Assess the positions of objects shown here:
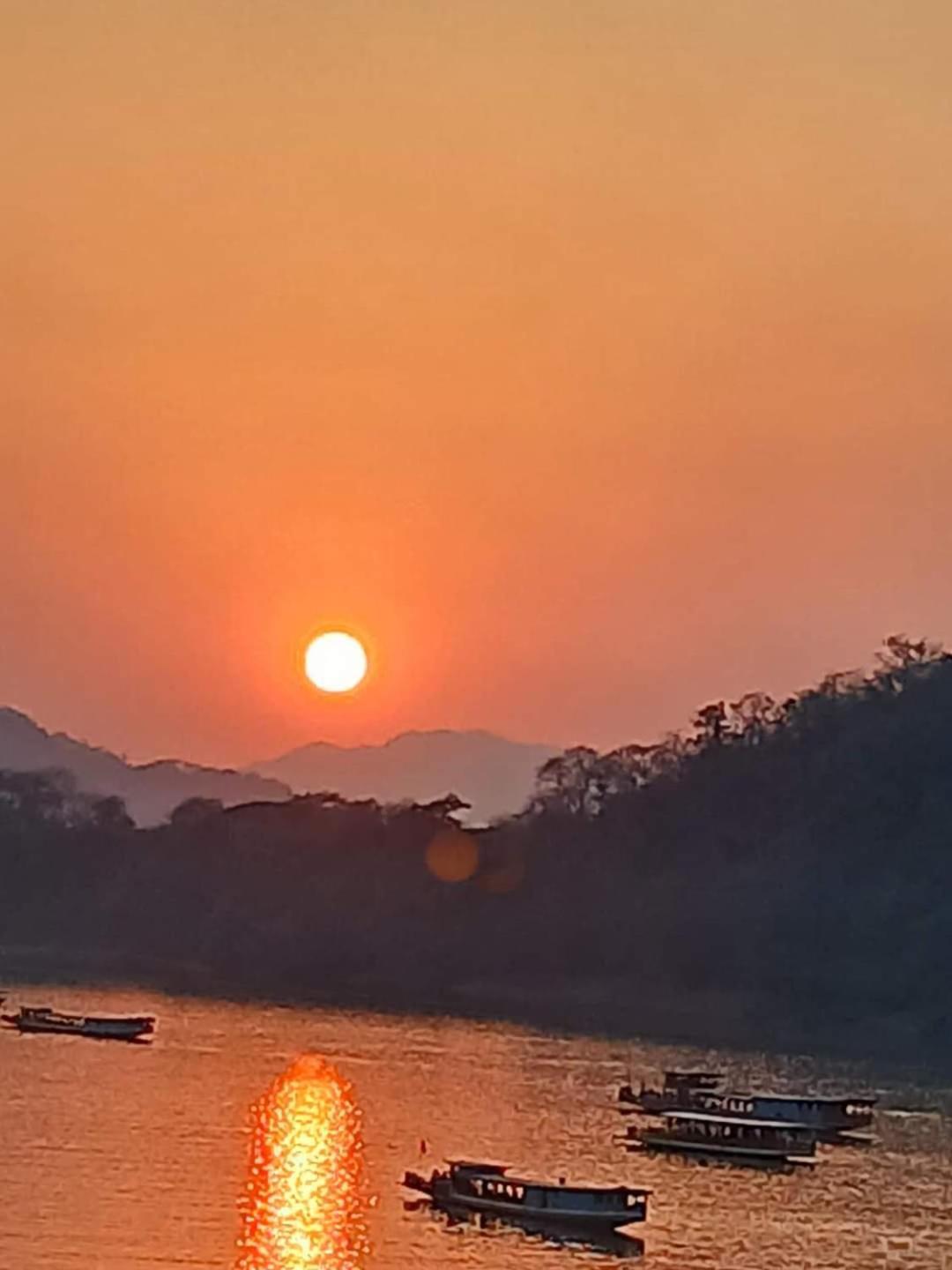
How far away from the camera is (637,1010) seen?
88.7 metres

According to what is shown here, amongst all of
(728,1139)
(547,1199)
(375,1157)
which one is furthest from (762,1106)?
(547,1199)

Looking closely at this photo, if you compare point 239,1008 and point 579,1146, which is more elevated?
point 239,1008

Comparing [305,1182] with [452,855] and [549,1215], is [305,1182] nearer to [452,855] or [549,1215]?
[549,1215]

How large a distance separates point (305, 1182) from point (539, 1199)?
5.54m

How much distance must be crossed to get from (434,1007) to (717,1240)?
1964 inches

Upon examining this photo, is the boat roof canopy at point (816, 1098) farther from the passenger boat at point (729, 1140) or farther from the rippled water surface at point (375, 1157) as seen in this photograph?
the passenger boat at point (729, 1140)

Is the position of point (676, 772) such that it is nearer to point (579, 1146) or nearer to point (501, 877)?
point (501, 877)

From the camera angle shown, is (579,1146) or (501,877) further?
(501,877)

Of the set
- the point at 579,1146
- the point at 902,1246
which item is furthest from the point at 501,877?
the point at 902,1246

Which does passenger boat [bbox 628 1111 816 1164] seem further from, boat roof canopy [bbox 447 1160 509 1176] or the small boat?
the small boat

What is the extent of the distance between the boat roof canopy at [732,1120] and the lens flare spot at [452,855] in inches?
2022

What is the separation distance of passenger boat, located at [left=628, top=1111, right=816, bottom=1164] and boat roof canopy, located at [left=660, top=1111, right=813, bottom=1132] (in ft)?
0.06

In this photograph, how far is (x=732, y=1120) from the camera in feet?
170

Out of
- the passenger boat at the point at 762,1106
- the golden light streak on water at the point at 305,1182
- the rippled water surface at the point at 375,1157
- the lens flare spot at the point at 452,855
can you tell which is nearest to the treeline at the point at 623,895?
the lens flare spot at the point at 452,855
